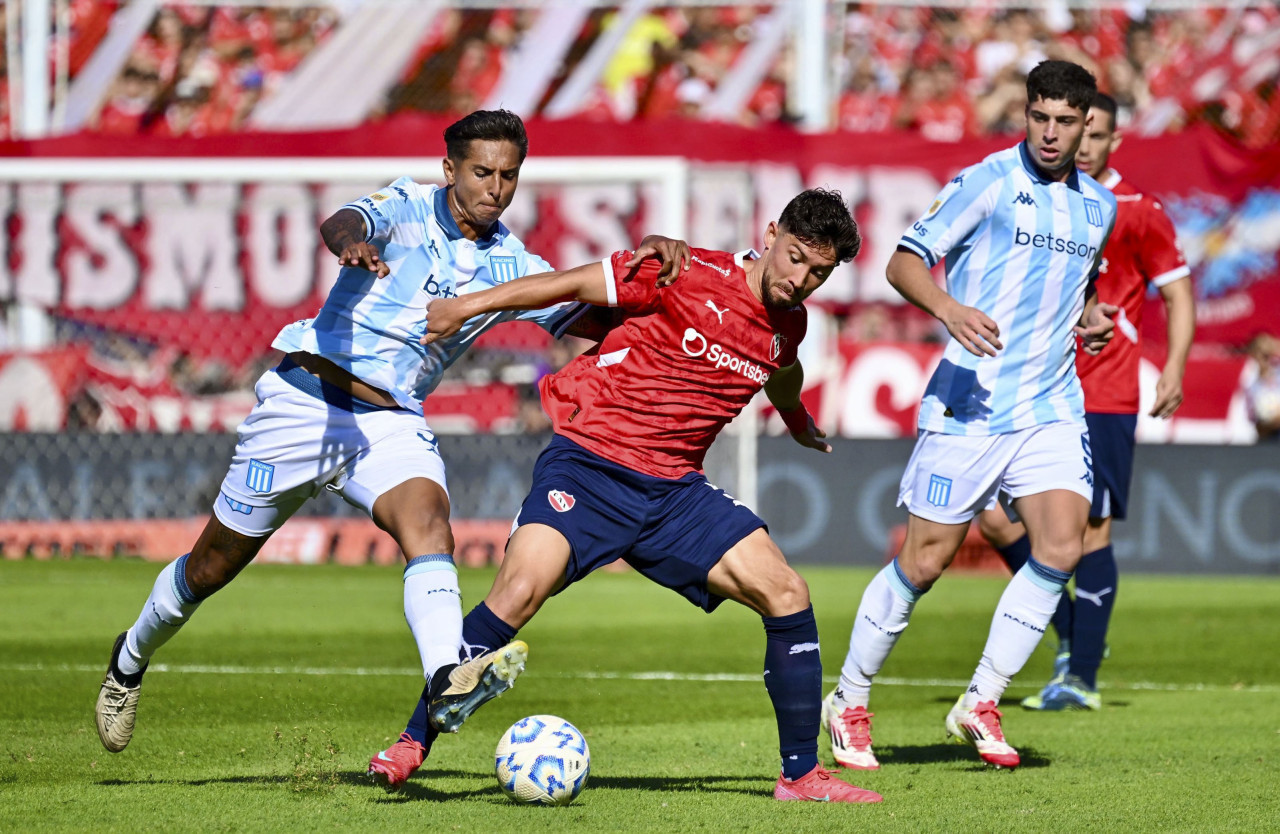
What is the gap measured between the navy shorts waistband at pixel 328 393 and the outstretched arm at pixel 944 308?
1867mm

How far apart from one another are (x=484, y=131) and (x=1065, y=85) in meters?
2.16

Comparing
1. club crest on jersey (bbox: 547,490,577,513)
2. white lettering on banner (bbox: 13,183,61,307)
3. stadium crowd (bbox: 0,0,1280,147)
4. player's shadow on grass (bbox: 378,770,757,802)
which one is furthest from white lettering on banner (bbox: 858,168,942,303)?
club crest on jersey (bbox: 547,490,577,513)

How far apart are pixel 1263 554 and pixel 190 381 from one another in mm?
9962

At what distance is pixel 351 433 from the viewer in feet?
18.6

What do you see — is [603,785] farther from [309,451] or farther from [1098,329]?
[1098,329]

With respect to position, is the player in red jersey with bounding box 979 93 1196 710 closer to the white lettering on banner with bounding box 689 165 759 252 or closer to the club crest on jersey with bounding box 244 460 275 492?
the club crest on jersey with bounding box 244 460 275 492

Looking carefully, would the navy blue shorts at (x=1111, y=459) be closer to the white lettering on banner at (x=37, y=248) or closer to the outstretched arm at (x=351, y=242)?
the outstretched arm at (x=351, y=242)

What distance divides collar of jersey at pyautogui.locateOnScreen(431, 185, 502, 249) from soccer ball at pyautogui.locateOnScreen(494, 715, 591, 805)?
5.60 feet

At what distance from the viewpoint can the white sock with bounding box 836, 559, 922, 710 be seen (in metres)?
6.17

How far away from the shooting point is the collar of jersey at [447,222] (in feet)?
18.9

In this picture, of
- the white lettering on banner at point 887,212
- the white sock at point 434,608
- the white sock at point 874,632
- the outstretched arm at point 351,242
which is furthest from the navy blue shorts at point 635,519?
the white lettering on banner at point 887,212

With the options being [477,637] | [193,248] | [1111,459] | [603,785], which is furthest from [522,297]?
[193,248]

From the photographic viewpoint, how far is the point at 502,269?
577 centimetres

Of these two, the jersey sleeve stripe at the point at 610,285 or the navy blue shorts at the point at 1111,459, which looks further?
the navy blue shorts at the point at 1111,459
